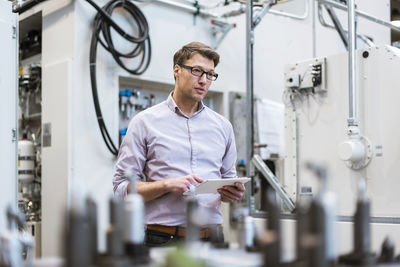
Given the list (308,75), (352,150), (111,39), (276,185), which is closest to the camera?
(352,150)

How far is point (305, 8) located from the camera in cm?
510

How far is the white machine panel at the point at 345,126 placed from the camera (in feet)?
8.34

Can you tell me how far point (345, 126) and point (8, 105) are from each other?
1.95m

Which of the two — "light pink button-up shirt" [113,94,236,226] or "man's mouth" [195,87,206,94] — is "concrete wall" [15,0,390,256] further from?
"man's mouth" [195,87,206,94]

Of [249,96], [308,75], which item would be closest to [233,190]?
[308,75]

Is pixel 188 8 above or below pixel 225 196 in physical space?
above

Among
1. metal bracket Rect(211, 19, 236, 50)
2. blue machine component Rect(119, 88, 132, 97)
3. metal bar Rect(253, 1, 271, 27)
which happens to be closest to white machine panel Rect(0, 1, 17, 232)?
blue machine component Rect(119, 88, 132, 97)

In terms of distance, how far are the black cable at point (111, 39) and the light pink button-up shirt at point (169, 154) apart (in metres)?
1.62

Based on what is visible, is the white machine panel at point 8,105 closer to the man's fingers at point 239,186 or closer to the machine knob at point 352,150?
the man's fingers at point 239,186

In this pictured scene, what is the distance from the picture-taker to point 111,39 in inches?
144

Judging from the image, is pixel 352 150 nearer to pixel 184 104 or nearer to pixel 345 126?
pixel 345 126

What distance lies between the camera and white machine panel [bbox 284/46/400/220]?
8.34 ft

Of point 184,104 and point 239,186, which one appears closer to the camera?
point 239,186

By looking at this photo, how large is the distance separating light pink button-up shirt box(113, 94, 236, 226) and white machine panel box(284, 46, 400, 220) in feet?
2.60
